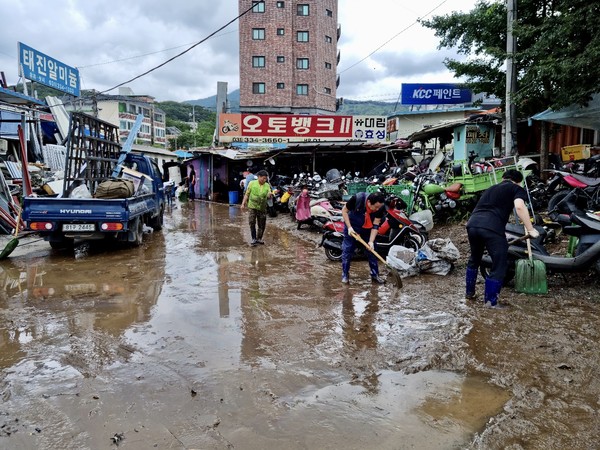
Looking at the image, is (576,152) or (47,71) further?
(47,71)

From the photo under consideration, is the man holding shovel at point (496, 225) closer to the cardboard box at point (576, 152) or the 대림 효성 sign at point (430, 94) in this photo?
the cardboard box at point (576, 152)

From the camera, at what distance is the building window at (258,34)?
35.7 m

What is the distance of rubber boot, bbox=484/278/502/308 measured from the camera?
16.6 ft

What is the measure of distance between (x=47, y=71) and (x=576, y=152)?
1745 centimetres

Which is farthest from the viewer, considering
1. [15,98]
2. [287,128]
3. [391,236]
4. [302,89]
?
[302,89]

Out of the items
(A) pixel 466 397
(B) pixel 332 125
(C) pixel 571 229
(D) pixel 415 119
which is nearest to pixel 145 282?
(A) pixel 466 397

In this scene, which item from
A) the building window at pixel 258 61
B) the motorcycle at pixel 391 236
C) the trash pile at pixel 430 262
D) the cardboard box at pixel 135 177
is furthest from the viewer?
the building window at pixel 258 61

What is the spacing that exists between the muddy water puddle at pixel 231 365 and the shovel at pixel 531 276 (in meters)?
1.02

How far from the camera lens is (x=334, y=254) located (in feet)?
27.8

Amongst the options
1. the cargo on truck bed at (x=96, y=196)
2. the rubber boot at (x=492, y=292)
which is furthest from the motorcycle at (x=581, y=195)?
the cargo on truck bed at (x=96, y=196)

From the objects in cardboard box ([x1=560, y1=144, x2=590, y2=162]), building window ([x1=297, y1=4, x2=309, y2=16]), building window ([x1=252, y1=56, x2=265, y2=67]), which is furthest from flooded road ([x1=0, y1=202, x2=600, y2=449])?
building window ([x1=297, y1=4, x2=309, y2=16])

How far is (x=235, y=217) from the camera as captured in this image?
16141 millimetres

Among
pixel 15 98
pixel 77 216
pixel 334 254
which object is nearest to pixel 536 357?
pixel 334 254

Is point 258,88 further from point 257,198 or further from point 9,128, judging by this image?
point 257,198
